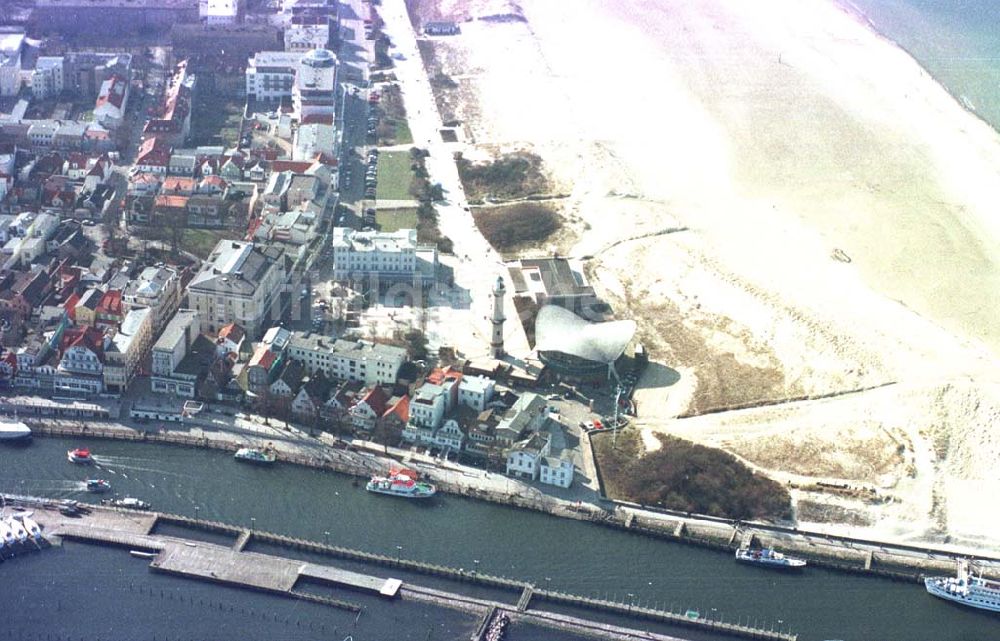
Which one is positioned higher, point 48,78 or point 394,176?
point 48,78

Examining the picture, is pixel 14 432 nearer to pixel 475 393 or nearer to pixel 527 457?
pixel 475 393

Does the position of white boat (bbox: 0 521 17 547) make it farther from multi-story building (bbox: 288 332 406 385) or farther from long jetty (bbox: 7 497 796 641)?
multi-story building (bbox: 288 332 406 385)

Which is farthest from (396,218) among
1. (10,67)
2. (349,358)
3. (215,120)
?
(10,67)

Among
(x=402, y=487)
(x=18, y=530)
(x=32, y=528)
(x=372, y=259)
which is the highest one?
(x=18, y=530)

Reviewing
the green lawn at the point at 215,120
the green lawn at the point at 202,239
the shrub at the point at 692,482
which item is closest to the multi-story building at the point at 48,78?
the green lawn at the point at 215,120

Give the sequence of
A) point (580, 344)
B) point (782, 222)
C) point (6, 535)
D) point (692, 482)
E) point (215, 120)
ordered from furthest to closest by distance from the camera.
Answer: point (215, 120) < point (782, 222) < point (580, 344) < point (692, 482) < point (6, 535)

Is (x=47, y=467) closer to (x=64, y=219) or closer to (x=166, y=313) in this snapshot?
(x=166, y=313)

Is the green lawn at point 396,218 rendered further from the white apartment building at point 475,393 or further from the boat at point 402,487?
the boat at point 402,487
